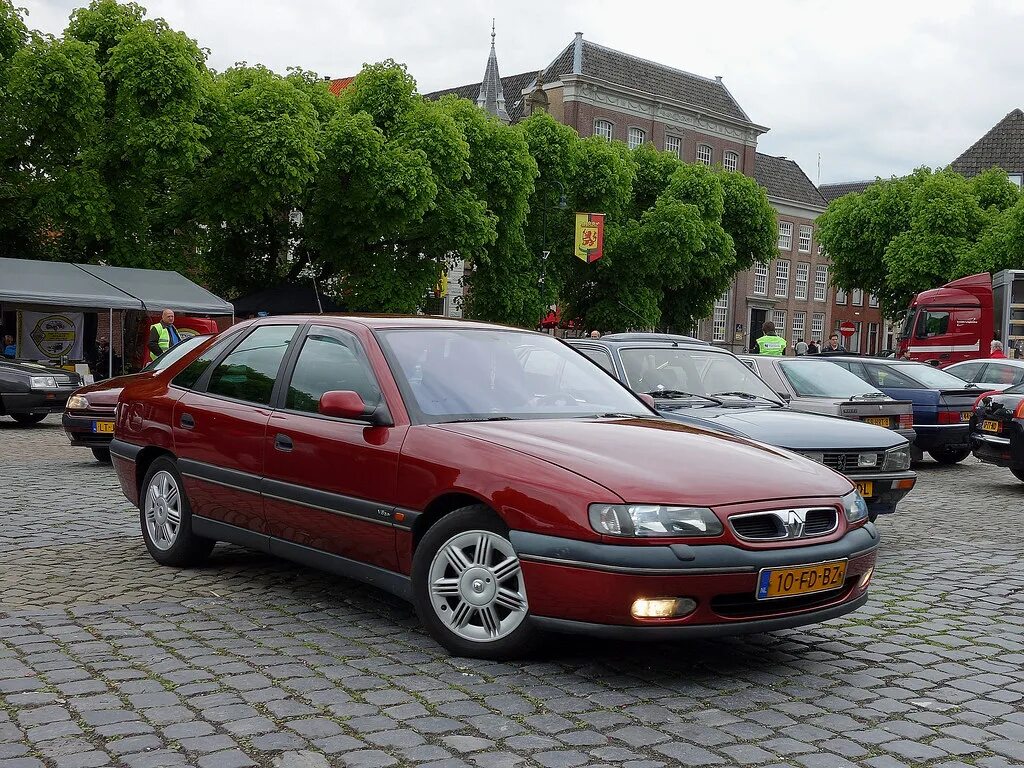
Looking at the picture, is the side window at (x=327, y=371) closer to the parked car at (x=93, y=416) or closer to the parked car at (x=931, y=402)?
the parked car at (x=93, y=416)

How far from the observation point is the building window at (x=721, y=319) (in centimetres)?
6625

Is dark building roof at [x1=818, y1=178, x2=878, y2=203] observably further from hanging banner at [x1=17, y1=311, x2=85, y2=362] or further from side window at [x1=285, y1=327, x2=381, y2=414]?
side window at [x1=285, y1=327, x2=381, y2=414]

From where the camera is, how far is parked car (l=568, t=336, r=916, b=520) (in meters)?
7.91

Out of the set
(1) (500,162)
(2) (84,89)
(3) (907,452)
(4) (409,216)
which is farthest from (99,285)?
(3) (907,452)

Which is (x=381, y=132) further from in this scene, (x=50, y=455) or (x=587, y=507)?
(x=587, y=507)

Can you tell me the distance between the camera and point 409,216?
30281mm

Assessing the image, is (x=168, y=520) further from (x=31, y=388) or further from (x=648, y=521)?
(x=31, y=388)

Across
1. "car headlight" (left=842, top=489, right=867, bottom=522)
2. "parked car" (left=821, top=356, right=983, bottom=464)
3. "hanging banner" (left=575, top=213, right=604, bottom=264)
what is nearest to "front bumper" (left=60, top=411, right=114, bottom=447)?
"car headlight" (left=842, top=489, right=867, bottom=522)

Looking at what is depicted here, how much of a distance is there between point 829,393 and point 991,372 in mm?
9214

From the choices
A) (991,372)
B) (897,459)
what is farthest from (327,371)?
(991,372)

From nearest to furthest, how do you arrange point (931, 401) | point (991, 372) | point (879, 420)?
1. point (879, 420)
2. point (931, 401)
3. point (991, 372)

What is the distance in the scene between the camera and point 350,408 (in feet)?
16.8

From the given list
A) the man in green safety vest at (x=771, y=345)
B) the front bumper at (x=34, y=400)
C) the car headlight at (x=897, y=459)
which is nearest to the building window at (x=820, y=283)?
the man in green safety vest at (x=771, y=345)

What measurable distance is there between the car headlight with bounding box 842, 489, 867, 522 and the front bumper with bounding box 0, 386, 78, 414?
587 inches
